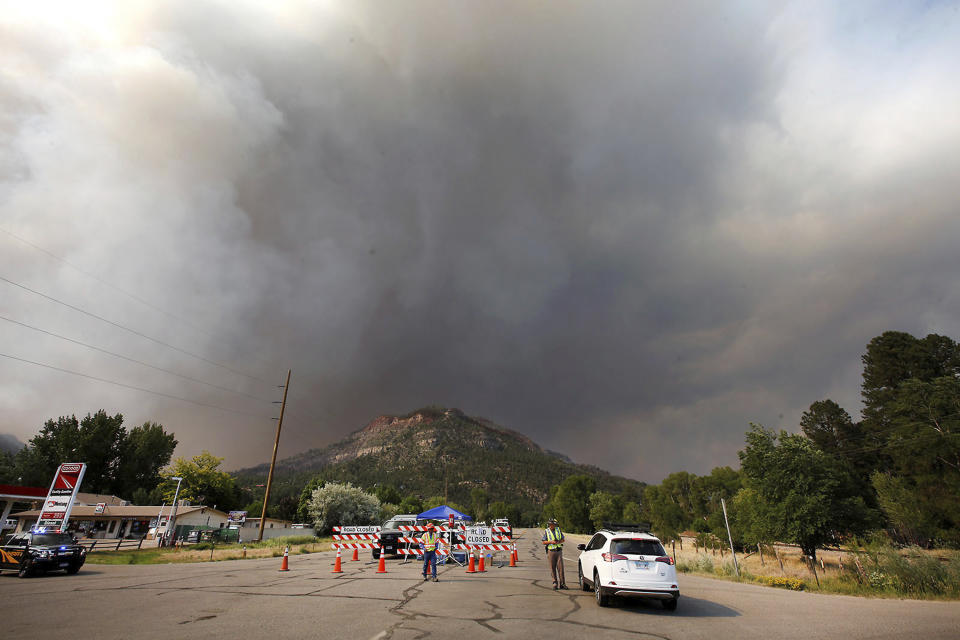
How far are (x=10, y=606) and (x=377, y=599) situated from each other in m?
7.88

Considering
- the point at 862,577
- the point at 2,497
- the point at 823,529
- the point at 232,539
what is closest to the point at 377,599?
the point at 862,577

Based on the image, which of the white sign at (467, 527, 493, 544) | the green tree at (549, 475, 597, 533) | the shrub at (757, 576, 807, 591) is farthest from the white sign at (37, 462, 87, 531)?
the green tree at (549, 475, 597, 533)

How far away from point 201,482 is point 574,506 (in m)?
76.6

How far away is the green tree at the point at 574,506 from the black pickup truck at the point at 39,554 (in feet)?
332

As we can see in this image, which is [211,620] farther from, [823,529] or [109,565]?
[823,529]

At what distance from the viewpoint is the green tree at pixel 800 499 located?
88.6 ft

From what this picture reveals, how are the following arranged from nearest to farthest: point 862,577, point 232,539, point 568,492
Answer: point 862,577 < point 232,539 < point 568,492

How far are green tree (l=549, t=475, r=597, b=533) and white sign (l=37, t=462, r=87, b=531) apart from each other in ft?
321

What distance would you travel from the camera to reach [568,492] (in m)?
107

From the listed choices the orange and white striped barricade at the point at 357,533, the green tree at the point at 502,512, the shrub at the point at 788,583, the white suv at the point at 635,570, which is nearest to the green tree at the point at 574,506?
the green tree at the point at 502,512

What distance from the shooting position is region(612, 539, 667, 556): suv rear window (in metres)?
10.3

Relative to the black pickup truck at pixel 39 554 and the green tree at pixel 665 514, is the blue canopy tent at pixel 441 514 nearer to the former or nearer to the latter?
the black pickup truck at pixel 39 554

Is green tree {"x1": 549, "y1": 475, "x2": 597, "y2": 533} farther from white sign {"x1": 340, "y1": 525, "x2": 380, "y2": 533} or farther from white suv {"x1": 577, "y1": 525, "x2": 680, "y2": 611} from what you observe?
white suv {"x1": 577, "y1": 525, "x2": 680, "y2": 611}

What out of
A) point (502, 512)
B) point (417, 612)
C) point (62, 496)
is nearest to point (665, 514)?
point (502, 512)
